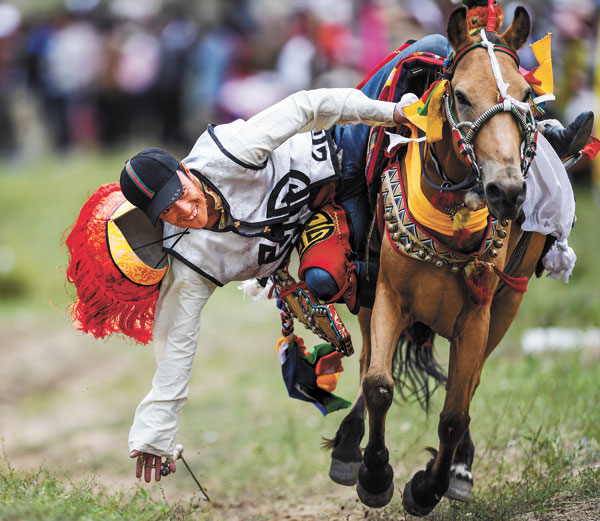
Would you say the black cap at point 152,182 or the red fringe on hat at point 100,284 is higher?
the black cap at point 152,182

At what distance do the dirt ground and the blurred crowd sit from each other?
4.54 m

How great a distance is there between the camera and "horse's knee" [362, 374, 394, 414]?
4.24m

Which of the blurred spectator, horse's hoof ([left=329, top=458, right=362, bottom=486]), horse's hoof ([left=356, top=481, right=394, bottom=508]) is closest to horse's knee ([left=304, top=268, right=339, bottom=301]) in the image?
horse's hoof ([left=356, top=481, right=394, bottom=508])

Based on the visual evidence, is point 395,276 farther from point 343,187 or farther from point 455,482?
point 455,482

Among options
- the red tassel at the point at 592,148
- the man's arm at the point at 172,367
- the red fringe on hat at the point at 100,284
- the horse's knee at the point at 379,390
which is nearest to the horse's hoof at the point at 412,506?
the horse's knee at the point at 379,390

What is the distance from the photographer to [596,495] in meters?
4.72

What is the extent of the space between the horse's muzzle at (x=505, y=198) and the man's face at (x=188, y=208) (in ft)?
4.36

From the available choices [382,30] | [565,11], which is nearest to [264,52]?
[382,30]

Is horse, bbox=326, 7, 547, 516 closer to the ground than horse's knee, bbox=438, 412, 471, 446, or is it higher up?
higher up

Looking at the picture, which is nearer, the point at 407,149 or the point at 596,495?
the point at 407,149

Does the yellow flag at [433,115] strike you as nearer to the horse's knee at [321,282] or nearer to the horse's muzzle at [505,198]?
the horse's muzzle at [505,198]

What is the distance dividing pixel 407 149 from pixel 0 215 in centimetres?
1035

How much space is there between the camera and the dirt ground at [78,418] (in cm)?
554

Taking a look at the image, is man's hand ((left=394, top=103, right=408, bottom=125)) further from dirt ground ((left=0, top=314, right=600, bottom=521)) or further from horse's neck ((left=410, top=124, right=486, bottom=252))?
dirt ground ((left=0, top=314, right=600, bottom=521))
